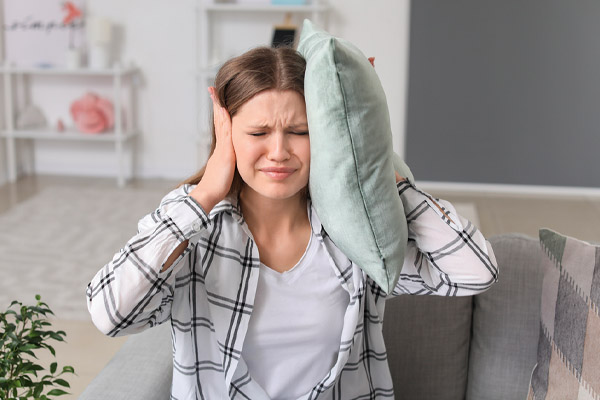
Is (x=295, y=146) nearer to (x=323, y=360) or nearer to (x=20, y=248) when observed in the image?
(x=323, y=360)

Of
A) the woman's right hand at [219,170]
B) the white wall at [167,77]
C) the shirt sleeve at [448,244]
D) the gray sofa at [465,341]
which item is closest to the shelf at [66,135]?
the white wall at [167,77]

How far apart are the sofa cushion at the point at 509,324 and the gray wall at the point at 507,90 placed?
4104 mm

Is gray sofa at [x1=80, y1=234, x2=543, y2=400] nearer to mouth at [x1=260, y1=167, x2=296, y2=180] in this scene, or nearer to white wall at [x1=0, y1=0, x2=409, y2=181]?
mouth at [x1=260, y1=167, x2=296, y2=180]

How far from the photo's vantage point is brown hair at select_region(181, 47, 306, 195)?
1229 mm

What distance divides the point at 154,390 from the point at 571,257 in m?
0.80

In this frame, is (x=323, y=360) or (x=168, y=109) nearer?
(x=323, y=360)

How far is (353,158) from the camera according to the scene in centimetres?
111

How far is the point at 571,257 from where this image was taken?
135 cm

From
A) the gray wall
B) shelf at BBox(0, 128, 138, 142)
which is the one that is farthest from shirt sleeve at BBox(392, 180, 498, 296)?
shelf at BBox(0, 128, 138, 142)

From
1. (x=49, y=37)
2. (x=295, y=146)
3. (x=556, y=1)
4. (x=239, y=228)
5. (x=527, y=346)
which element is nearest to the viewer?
(x=295, y=146)

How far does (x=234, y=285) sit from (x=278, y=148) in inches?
10.6

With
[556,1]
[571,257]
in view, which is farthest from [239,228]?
[556,1]

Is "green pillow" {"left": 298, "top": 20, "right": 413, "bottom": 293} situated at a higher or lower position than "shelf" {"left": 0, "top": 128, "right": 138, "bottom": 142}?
higher

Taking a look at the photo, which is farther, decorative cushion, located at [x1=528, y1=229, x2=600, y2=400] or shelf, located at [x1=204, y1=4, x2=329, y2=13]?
shelf, located at [x1=204, y1=4, x2=329, y2=13]
